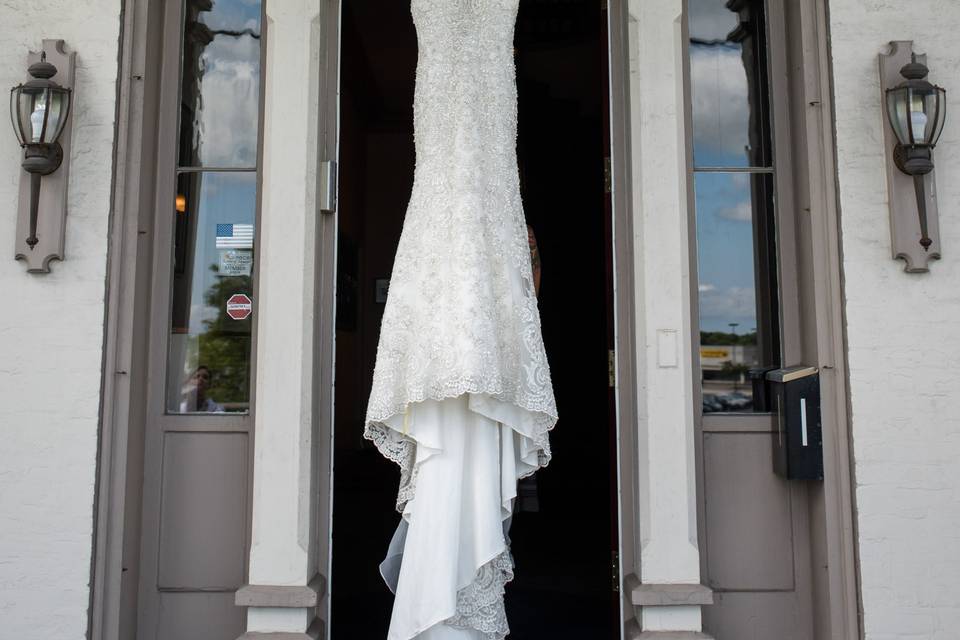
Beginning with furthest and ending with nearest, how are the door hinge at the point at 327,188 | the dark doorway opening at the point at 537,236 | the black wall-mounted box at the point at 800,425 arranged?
the dark doorway opening at the point at 537,236, the door hinge at the point at 327,188, the black wall-mounted box at the point at 800,425

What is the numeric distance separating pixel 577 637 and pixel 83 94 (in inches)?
113

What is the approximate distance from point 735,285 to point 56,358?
2400 millimetres

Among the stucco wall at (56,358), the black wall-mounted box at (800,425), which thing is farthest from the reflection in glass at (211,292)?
the black wall-mounted box at (800,425)

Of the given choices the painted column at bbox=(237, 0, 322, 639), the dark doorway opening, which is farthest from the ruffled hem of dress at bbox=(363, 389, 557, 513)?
the dark doorway opening

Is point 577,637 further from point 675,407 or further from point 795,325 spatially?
point 795,325

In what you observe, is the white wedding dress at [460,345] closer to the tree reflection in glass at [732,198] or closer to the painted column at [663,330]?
the painted column at [663,330]

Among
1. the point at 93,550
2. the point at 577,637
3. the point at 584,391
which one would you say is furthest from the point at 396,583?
the point at 584,391

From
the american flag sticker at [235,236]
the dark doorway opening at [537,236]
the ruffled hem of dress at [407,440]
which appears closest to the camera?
the ruffled hem of dress at [407,440]

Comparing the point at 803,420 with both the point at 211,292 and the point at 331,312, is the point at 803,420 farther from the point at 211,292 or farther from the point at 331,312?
the point at 211,292

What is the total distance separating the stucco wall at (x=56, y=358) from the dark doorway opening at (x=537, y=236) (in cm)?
219

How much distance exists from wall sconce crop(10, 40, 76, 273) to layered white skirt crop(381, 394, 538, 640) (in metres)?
1.36

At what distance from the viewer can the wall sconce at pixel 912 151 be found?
226cm

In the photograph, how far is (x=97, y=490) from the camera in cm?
228

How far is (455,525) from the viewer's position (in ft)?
6.28
